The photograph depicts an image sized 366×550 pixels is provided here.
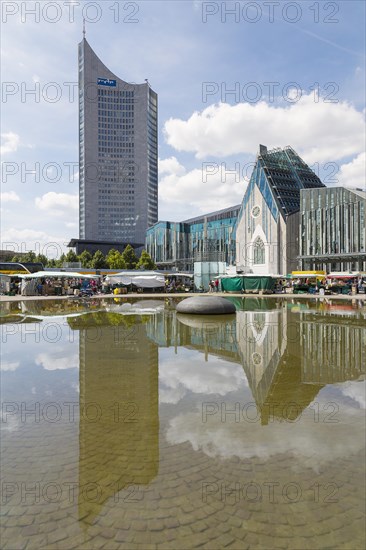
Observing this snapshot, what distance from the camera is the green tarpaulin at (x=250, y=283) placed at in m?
45.2

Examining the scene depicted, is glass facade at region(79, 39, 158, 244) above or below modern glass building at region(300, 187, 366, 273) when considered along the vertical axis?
above

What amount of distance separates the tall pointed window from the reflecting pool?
73.3 meters

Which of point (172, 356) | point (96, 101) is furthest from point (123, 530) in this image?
point (96, 101)

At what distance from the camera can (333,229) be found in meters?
68.6

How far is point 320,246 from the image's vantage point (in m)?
70.9

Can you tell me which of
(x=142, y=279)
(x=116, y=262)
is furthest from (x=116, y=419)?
(x=116, y=262)

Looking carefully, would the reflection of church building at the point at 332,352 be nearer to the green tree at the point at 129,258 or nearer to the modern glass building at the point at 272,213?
the modern glass building at the point at 272,213

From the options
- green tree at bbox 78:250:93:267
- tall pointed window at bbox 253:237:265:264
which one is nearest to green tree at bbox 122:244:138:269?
green tree at bbox 78:250:93:267

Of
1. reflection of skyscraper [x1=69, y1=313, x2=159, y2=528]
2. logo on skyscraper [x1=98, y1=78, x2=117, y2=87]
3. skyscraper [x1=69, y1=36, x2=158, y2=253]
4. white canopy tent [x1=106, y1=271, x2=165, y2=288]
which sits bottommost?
reflection of skyscraper [x1=69, y1=313, x2=159, y2=528]

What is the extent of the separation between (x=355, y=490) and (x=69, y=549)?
2.98 metres

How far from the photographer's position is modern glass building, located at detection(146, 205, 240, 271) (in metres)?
102

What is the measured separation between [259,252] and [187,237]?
3896 centimetres

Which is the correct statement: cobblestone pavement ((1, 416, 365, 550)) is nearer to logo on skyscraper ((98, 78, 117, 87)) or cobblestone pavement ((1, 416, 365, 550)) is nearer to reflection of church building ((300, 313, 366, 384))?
reflection of church building ((300, 313, 366, 384))

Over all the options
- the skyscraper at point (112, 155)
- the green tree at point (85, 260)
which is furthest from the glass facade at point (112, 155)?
the green tree at point (85, 260)
